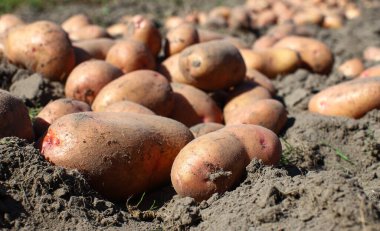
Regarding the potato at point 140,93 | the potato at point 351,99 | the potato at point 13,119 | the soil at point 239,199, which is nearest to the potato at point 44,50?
the potato at point 140,93

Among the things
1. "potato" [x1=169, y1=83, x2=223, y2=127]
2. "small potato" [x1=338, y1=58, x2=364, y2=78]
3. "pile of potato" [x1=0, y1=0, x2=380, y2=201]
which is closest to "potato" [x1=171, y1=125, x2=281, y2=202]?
"pile of potato" [x1=0, y1=0, x2=380, y2=201]

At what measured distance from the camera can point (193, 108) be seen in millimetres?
3453

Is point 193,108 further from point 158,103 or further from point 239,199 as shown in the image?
point 239,199

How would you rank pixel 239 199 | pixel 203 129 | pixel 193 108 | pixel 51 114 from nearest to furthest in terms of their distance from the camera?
pixel 239 199 → pixel 51 114 → pixel 203 129 → pixel 193 108

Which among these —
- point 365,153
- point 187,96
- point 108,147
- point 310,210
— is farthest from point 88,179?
point 365,153

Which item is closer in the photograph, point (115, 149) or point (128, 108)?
point (115, 149)

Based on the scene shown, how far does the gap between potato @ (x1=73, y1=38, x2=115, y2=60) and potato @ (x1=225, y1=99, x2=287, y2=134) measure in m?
1.21

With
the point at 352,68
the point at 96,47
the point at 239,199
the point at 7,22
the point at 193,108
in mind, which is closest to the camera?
the point at 239,199

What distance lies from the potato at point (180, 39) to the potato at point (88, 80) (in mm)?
801

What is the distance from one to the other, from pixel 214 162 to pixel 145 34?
199cm

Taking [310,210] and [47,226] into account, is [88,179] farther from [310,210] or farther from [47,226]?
[310,210]

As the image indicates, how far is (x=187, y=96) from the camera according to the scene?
3508mm

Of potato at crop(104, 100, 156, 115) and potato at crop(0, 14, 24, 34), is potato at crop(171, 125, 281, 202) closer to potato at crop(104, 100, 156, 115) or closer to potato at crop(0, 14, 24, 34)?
potato at crop(104, 100, 156, 115)

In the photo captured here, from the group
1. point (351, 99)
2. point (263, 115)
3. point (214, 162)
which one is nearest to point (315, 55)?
point (351, 99)
